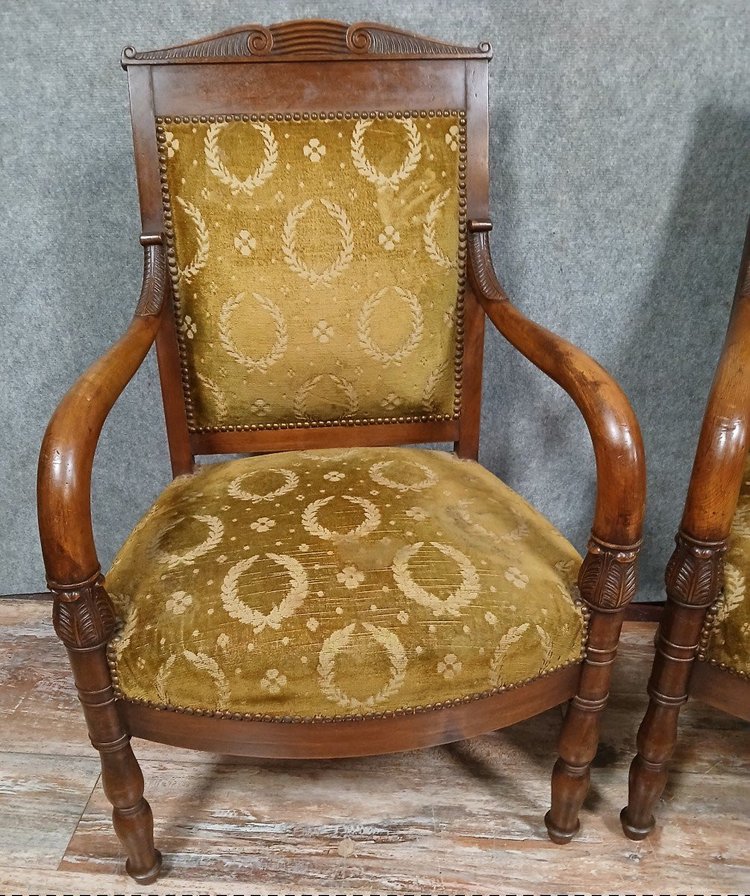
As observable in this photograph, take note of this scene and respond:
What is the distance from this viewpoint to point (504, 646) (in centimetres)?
89

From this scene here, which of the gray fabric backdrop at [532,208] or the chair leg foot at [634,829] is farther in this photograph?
the gray fabric backdrop at [532,208]

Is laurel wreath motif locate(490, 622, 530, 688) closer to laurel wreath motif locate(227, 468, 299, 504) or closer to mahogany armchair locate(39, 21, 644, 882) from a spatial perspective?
mahogany armchair locate(39, 21, 644, 882)

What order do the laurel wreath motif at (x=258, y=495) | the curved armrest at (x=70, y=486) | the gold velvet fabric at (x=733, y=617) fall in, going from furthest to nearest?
1. the laurel wreath motif at (x=258, y=495)
2. the gold velvet fabric at (x=733, y=617)
3. the curved armrest at (x=70, y=486)

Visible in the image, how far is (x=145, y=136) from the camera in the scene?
1.08 metres

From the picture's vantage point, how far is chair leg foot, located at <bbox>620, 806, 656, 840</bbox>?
115cm

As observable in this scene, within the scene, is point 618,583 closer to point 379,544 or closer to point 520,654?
point 520,654

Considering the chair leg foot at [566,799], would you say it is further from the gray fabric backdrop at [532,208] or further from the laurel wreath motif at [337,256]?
the laurel wreath motif at [337,256]

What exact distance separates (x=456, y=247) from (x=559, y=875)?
37.2 inches

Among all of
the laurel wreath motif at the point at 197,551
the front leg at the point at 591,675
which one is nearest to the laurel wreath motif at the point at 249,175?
the laurel wreath motif at the point at 197,551

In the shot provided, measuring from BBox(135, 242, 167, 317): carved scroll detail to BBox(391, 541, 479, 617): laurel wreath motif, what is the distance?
0.52 meters

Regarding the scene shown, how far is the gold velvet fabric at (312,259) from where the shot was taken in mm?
1096

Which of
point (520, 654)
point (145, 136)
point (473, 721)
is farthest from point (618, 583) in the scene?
point (145, 136)

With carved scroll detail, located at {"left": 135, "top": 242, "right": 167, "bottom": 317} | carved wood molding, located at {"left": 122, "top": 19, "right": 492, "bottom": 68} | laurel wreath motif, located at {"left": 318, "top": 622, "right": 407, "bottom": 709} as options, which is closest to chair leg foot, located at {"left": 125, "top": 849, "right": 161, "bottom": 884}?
laurel wreath motif, located at {"left": 318, "top": 622, "right": 407, "bottom": 709}

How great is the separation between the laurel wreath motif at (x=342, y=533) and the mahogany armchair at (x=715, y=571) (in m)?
0.38
